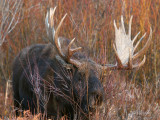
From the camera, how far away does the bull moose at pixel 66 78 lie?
13.7ft

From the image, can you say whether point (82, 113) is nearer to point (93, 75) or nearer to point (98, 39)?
point (93, 75)

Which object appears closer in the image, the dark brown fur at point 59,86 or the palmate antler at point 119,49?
the dark brown fur at point 59,86

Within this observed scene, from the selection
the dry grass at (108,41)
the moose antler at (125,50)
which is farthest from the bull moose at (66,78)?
the dry grass at (108,41)

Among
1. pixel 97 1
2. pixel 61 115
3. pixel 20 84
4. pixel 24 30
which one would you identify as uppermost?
pixel 97 1

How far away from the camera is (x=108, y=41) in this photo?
615cm

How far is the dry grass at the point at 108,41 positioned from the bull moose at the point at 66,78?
20 cm

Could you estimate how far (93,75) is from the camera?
14.0ft

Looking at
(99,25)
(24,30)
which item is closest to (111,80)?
(99,25)

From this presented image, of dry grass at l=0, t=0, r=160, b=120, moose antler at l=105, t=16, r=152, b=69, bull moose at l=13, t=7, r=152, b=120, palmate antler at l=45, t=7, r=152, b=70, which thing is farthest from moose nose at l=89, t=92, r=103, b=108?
moose antler at l=105, t=16, r=152, b=69

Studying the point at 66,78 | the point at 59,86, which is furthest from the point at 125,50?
the point at 59,86

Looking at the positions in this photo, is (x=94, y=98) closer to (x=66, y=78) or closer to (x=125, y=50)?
(x=66, y=78)

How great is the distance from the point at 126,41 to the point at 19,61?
6.21 ft

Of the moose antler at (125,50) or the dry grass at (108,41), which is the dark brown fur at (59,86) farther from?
the moose antler at (125,50)

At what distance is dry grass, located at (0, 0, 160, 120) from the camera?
4.72 m
